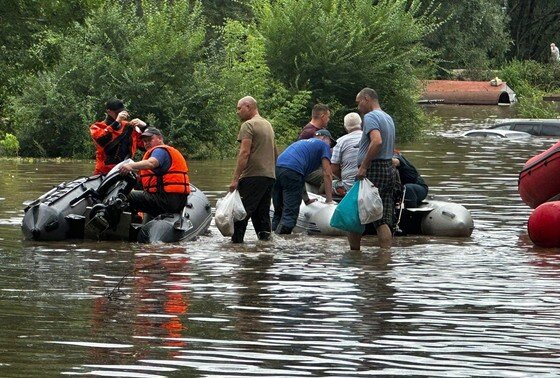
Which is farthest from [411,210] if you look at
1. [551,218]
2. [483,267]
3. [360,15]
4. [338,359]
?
[360,15]

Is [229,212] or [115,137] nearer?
[229,212]

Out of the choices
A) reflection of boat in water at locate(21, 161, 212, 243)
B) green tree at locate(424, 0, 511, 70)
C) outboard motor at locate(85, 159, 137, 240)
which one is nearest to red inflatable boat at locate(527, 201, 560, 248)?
reflection of boat in water at locate(21, 161, 212, 243)

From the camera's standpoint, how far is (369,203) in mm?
15055

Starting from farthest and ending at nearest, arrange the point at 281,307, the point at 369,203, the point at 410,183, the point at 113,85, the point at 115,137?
the point at 113,85
the point at 410,183
the point at 115,137
the point at 369,203
the point at 281,307

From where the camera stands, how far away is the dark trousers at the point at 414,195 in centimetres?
1745

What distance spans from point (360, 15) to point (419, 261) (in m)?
23.1

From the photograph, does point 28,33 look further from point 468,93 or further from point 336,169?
point 468,93

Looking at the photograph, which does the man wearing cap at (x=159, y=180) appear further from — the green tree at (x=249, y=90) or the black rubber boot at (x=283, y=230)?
the green tree at (x=249, y=90)

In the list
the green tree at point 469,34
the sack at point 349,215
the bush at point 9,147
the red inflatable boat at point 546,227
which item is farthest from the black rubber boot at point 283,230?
the green tree at point 469,34

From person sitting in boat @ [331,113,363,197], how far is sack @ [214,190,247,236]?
1891 mm

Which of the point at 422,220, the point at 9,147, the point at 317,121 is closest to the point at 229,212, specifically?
the point at 317,121

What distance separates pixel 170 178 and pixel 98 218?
948 mm

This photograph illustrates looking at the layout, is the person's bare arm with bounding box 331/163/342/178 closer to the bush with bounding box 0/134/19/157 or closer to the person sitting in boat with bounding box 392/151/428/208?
the person sitting in boat with bounding box 392/151/428/208

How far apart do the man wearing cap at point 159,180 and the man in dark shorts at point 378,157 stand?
2.11 m
